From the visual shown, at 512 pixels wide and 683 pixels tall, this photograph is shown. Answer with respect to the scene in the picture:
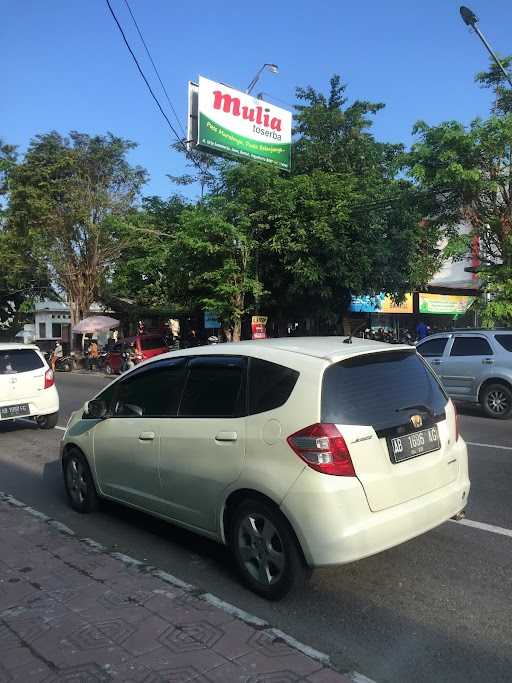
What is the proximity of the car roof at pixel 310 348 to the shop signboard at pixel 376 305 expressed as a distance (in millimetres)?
17634

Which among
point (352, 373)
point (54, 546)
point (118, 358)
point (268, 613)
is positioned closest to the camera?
point (268, 613)

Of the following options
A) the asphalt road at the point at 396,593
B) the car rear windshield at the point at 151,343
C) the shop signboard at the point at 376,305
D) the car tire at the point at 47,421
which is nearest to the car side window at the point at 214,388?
the asphalt road at the point at 396,593

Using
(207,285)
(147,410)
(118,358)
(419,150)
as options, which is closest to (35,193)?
(118,358)

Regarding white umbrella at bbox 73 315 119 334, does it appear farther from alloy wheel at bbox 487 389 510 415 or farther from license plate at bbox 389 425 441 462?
license plate at bbox 389 425 441 462

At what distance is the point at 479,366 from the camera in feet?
37.5

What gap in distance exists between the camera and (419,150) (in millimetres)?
15195

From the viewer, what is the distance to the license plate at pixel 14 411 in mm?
9633

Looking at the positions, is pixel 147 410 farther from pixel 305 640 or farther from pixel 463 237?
pixel 463 237

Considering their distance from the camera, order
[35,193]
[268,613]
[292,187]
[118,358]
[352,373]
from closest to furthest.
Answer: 1. [268,613]
2. [352,373]
3. [292,187]
4. [118,358]
5. [35,193]

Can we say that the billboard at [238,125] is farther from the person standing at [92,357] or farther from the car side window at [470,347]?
the car side window at [470,347]

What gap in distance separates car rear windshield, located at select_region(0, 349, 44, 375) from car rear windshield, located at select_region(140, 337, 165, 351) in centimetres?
1245

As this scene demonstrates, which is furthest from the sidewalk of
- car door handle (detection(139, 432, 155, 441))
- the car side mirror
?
the car side mirror

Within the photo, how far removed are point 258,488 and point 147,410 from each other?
1.46m

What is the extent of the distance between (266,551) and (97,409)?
2183mm
